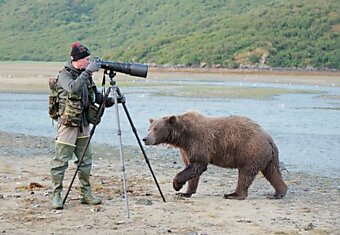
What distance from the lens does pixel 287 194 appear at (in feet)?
39.9

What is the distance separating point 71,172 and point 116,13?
573ft

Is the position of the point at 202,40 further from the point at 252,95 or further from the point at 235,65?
the point at 252,95

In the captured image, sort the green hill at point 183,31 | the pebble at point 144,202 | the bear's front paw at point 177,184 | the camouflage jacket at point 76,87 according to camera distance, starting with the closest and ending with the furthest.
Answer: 1. the camouflage jacket at point 76,87
2. the pebble at point 144,202
3. the bear's front paw at point 177,184
4. the green hill at point 183,31

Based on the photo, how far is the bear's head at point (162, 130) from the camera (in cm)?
1147

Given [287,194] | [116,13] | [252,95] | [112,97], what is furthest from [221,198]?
[116,13]

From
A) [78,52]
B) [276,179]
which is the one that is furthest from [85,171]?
[276,179]

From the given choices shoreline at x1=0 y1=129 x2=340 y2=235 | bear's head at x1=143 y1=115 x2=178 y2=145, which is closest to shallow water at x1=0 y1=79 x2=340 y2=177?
→ shoreline at x1=0 y1=129 x2=340 y2=235

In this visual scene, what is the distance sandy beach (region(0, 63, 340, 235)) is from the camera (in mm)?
9336

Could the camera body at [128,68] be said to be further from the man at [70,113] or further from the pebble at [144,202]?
the pebble at [144,202]

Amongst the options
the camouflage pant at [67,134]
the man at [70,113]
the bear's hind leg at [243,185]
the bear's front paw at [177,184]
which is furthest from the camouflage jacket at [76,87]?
the bear's hind leg at [243,185]

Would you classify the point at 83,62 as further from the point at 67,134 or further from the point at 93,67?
the point at 67,134

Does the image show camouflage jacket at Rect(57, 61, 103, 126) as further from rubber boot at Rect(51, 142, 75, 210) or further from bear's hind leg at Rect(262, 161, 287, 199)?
bear's hind leg at Rect(262, 161, 287, 199)

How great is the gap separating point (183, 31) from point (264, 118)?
110m

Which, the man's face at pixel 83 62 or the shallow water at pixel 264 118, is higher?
the man's face at pixel 83 62
